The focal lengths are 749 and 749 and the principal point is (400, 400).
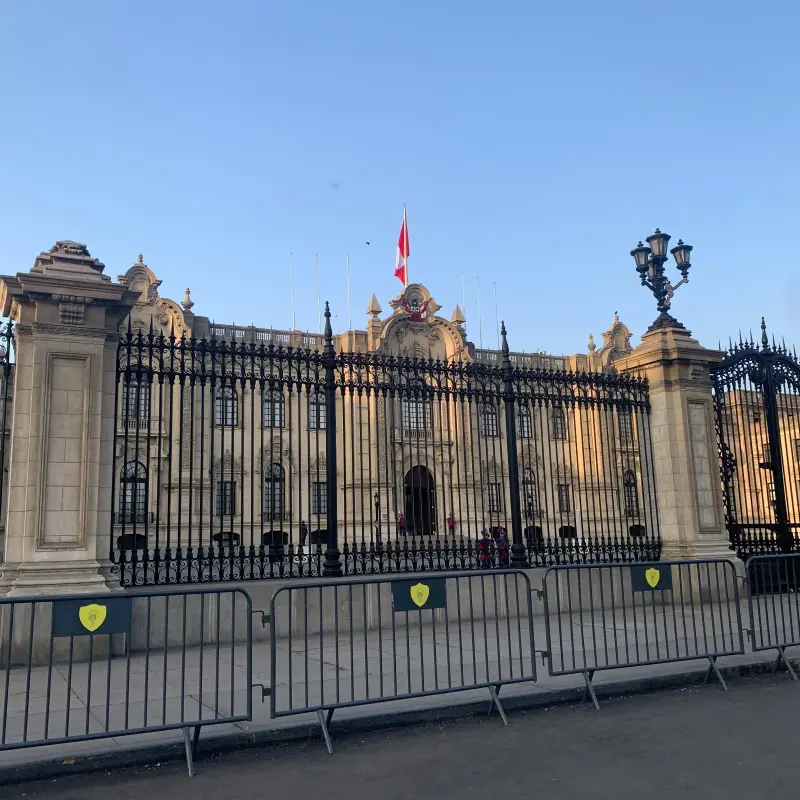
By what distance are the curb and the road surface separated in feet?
0.31

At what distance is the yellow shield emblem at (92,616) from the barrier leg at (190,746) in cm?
106

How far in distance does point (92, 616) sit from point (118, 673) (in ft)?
9.02

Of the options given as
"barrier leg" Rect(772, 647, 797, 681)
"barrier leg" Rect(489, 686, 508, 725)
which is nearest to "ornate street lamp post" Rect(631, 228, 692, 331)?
"barrier leg" Rect(772, 647, 797, 681)

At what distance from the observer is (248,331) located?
1158 inches

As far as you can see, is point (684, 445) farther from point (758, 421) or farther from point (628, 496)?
point (628, 496)

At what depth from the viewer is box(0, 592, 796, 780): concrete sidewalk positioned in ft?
18.5

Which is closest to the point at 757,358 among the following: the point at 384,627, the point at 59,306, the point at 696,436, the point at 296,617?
the point at 696,436

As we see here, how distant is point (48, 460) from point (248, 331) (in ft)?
67.4

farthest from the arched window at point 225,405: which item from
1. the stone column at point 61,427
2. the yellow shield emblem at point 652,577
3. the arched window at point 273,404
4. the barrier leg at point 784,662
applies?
the barrier leg at point 784,662

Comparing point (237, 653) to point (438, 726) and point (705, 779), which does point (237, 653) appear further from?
point (705, 779)

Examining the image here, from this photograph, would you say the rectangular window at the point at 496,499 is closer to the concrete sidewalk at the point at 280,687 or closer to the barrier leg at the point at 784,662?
the concrete sidewalk at the point at 280,687

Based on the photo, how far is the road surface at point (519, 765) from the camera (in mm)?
4742

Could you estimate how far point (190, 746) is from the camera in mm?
5445

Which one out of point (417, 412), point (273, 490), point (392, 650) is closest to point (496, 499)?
point (417, 412)
